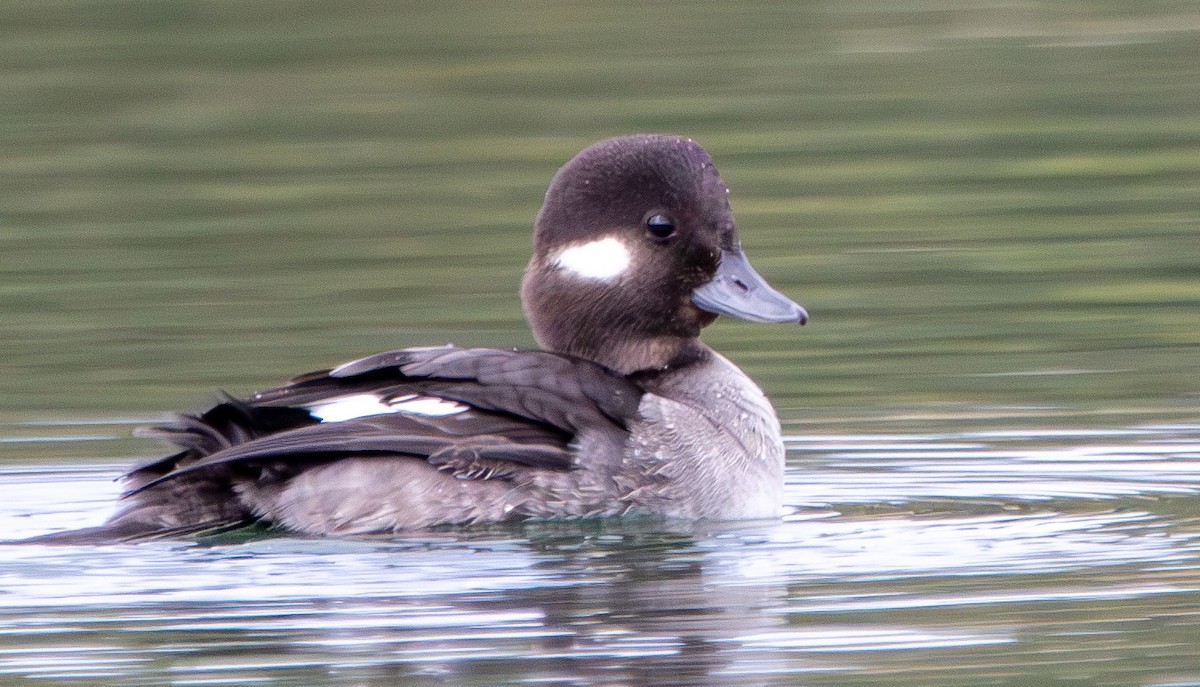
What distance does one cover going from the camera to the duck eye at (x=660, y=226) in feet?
26.0

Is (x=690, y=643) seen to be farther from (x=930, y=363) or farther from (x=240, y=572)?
(x=930, y=363)

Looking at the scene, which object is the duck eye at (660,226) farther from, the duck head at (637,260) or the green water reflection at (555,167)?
the green water reflection at (555,167)

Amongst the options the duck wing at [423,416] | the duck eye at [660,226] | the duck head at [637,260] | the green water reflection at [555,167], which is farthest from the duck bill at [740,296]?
the green water reflection at [555,167]

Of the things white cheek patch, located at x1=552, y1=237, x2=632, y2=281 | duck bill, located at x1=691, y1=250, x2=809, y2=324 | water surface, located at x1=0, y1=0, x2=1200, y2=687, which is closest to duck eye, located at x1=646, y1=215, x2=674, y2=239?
white cheek patch, located at x1=552, y1=237, x2=632, y2=281

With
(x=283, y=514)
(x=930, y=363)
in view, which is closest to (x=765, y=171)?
(x=930, y=363)

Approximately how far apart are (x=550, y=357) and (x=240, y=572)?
4.07ft

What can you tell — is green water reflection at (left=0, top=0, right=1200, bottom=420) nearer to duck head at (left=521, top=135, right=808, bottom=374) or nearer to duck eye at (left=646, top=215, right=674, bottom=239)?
duck head at (left=521, top=135, right=808, bottom=374)

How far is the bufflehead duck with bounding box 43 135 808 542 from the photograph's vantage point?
7109mm

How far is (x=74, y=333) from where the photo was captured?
10297mm

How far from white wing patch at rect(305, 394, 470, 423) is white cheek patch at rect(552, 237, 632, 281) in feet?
2.76

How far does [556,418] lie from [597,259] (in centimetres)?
81

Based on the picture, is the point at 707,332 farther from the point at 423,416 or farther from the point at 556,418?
the point at 423,416

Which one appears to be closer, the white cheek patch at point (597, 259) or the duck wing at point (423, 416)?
the duck wing at point (423, 416)

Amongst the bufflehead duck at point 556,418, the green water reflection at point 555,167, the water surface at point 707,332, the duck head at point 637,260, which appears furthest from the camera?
the green water reflection at point 555,167
